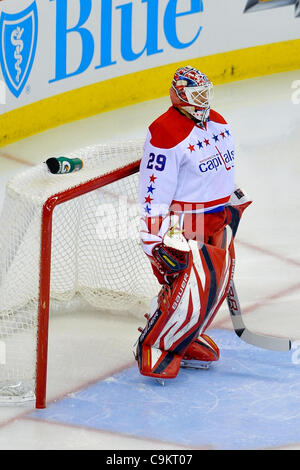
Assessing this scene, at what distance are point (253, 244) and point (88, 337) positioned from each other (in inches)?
50.3

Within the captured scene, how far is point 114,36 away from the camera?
256 inches

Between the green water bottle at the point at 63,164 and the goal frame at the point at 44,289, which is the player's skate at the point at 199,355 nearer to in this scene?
the goal frame at the point at 44,289

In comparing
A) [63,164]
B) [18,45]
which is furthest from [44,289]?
[18,45]

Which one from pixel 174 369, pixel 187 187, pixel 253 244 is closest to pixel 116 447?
pixel 174 369

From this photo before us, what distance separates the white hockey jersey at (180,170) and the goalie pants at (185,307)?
112 millimetres

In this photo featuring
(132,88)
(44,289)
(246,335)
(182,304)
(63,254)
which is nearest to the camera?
(44,289)

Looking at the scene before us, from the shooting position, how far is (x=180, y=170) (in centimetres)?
373

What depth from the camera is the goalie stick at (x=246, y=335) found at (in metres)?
4.15

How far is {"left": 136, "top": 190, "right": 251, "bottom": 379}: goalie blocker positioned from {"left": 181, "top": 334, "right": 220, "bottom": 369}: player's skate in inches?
4.0

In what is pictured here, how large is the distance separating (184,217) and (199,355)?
53cm

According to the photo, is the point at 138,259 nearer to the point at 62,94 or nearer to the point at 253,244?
the point at 253,244

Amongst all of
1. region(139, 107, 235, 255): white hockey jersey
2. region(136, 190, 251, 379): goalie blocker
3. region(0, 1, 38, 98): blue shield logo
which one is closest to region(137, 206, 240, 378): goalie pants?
region(136, 190, 251, 379): goalie blocker

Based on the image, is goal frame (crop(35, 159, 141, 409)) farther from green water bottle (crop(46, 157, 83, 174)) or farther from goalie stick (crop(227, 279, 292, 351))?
goalie stick (crop(227, 279, 292, 351))

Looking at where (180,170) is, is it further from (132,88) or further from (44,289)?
(132,88)
